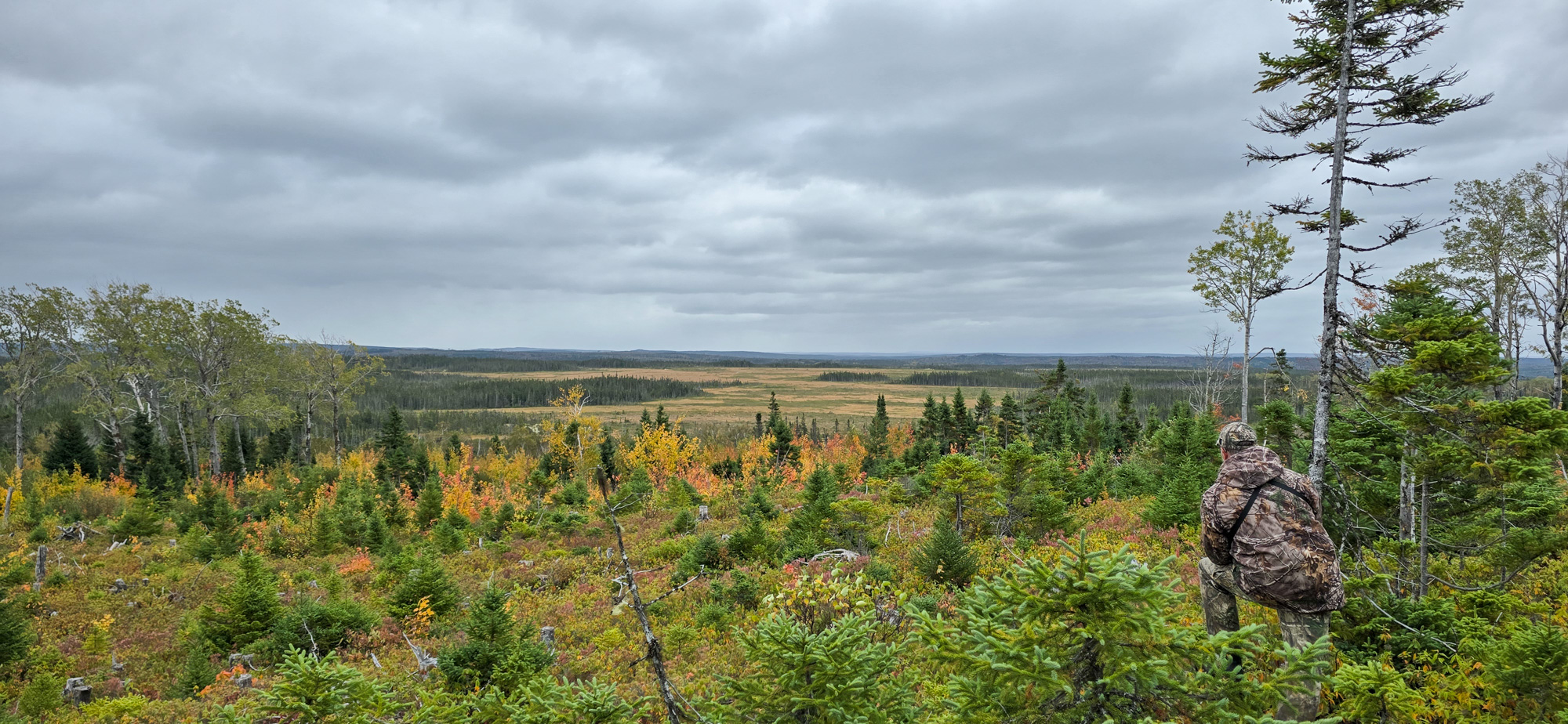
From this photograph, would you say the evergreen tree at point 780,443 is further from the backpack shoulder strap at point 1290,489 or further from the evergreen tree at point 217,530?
the backpack shoulder strap at point 1290,489

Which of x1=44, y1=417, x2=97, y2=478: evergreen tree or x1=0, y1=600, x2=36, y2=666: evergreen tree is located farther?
x1=44, y1=417, x2=97, y2=478: evergreen tree

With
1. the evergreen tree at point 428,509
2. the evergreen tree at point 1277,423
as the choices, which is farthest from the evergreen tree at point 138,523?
the evergreen tree at point 1277,423

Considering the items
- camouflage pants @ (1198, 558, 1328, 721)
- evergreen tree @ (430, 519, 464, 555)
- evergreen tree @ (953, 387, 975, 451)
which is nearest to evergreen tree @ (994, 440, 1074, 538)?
camouflage pants @ (1198, 558, 1328, 721)

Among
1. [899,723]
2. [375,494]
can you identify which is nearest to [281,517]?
[375,494]

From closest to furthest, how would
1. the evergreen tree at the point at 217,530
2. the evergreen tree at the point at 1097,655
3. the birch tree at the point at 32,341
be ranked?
the evergreen tree at the point at 1097,655 < the evergreen tree at the point at 217,530 < the birch tree at the point at 32,341

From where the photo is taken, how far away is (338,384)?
42.6 metres

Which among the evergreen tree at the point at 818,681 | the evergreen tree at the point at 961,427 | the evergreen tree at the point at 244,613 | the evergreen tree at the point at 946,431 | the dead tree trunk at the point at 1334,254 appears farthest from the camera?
the evergreen tree at the point at 946,431

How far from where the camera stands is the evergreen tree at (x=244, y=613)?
10961mm

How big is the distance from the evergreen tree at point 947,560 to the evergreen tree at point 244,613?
12788mm

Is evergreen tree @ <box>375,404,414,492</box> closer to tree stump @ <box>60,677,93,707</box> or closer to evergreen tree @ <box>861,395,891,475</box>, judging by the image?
tree stump @ <box>60,677,93,707</box>

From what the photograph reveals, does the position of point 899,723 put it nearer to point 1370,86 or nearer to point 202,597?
point 1370,86

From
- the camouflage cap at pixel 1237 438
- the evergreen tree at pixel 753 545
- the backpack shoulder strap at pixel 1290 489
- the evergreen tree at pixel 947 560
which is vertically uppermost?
the camouflage cap at pixel 1237 438

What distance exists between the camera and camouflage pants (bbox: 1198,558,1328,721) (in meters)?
4.36

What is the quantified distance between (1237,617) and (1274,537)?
2.45ft
